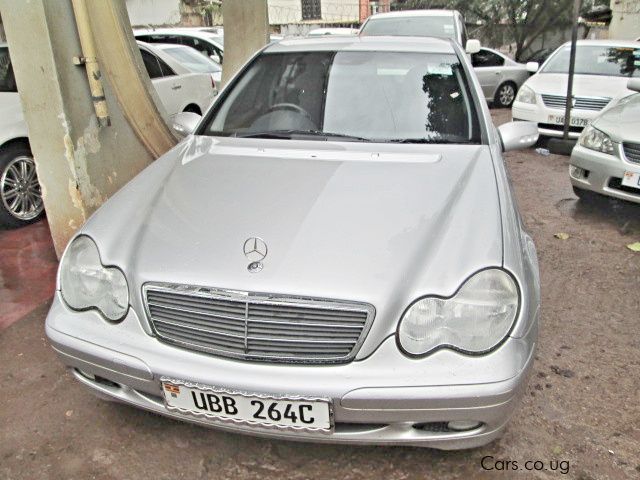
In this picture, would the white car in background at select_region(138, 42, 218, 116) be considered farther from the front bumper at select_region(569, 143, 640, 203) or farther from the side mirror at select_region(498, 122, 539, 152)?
the front bumper at select_region(569, 143, 640, 203)

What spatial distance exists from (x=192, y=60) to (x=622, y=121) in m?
5.40

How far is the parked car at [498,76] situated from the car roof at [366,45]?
26.9 ft

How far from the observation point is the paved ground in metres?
2.04

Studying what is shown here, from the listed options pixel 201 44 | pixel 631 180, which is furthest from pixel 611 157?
pixel 201 44

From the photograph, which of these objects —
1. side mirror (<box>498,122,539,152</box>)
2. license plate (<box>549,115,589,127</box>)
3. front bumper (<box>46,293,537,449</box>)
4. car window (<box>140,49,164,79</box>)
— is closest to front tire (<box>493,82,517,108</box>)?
license plate (<box>549,115,589,127</box>)

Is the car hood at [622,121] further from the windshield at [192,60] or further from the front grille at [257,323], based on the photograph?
the windshield at [192,60]

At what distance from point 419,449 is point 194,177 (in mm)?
1472

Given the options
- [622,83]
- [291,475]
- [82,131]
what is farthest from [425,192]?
[622,83]

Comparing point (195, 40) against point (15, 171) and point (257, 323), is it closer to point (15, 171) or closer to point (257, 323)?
point (15, 171)

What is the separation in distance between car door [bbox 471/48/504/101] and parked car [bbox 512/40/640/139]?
9.68ft

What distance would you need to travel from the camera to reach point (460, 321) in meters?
1.73

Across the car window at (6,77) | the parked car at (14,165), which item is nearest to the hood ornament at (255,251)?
the parked car at (14,165)

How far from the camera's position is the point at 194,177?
243 cm

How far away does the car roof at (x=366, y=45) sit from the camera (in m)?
3.16
